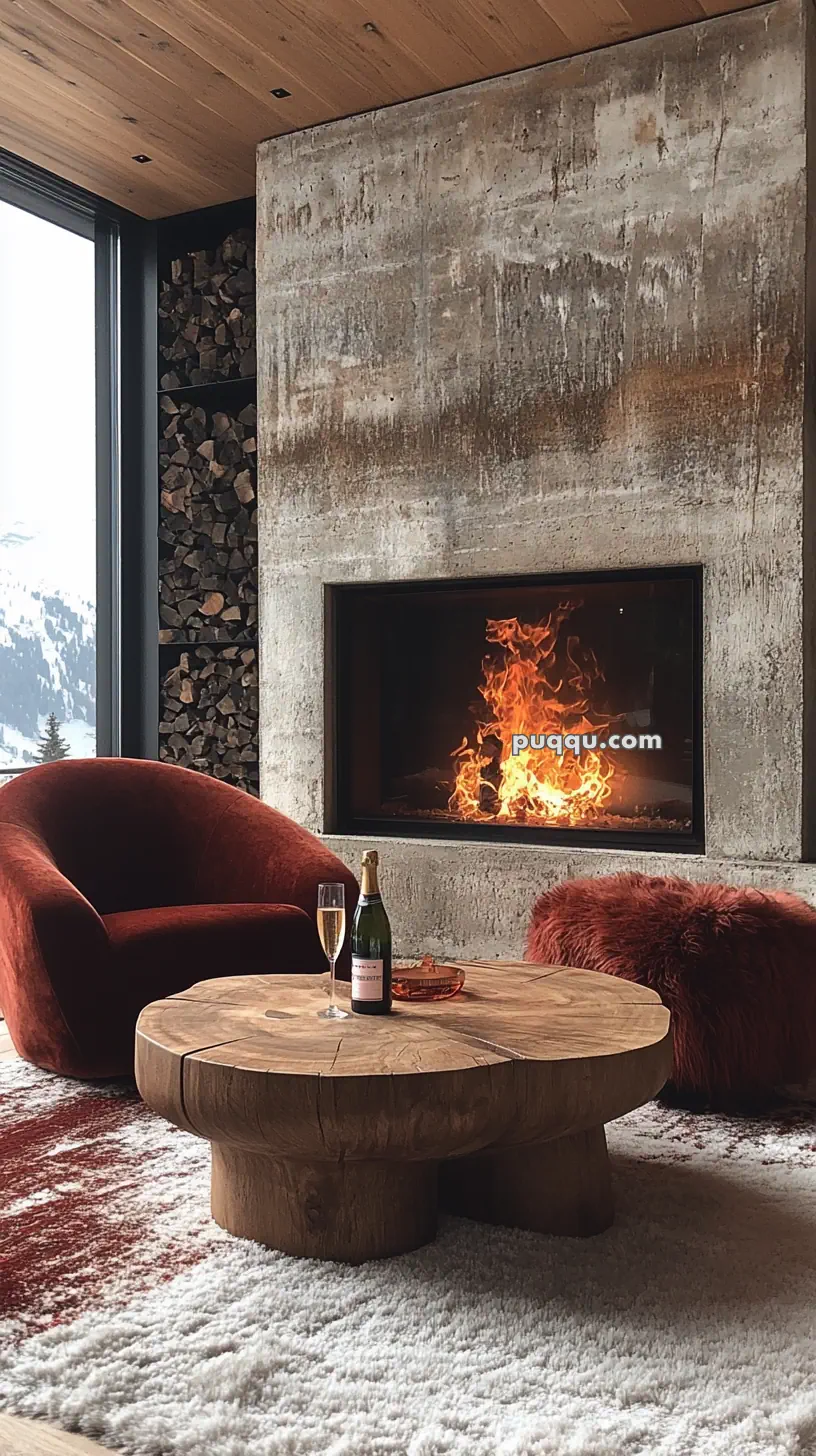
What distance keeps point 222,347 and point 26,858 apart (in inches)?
106

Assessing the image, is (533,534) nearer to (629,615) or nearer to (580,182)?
(629,615)

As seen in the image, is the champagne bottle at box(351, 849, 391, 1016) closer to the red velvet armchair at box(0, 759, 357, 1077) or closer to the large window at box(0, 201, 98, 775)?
the red velvet armchair at box(0, 759, 357, 1077)

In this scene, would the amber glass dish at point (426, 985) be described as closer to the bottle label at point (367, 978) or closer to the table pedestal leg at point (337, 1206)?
the bottle label at point (367, 978)

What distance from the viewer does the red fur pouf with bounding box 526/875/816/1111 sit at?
278 centimetres

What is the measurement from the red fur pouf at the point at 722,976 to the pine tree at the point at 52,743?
2.52 metres

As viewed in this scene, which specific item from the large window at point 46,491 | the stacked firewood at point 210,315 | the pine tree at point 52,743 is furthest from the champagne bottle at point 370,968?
the stacked firewood at point 210,315

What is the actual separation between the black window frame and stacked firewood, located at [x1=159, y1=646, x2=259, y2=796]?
0.11m

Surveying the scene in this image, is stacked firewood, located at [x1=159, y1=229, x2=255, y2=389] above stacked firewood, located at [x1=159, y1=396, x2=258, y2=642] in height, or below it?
above

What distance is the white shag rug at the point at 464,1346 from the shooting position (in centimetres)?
157

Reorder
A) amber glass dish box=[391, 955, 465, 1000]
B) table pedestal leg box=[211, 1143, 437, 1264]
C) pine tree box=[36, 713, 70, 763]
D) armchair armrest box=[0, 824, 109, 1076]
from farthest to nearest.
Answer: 1. pine tree box=[36, 713, 70, 763]
2. armchair armrest box=[0, 824, 109, 1076]
3. amber glass dish box=[391, 955, 465, 1000]
4. table pedestal leg box=[211, 1143, 437, 1264]

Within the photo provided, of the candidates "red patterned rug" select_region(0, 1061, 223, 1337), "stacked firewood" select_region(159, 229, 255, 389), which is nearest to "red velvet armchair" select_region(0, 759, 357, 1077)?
"red patterned rug" select_region(0, 1061, 223, 1337)

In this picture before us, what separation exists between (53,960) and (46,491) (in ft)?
8.19

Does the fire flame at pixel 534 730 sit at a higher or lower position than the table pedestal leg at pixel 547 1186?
higher

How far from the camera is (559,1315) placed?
1.86 metres
